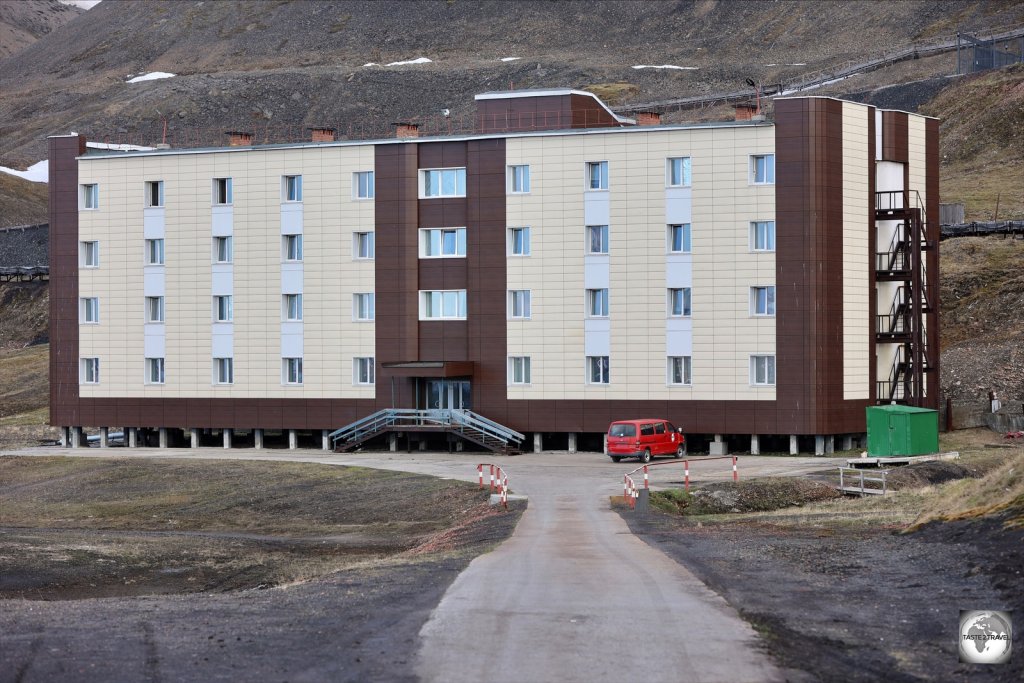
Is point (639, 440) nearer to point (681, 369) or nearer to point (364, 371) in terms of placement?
point (681, 369)

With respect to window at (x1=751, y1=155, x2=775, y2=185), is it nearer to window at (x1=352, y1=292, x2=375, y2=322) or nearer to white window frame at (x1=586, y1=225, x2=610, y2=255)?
white window frame at (x1=586, y1=225, x2=610, y2=255)

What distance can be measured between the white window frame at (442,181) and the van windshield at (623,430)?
629 inches

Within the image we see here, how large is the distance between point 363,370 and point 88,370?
1609 cm

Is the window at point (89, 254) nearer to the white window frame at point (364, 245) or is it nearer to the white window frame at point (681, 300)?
the white window frame at point (364, 245)

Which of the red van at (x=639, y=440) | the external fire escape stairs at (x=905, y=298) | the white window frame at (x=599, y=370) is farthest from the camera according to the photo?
the white window frame at (x=599, y=370)

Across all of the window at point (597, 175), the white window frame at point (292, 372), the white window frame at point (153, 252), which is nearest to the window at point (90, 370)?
the white window frame at point (153, 252)

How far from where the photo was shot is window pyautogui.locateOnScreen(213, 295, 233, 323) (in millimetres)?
75250

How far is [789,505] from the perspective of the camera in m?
46.9

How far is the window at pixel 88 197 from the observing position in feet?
255

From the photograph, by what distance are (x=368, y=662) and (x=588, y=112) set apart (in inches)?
2214

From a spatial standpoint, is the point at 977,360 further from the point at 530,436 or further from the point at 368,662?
the point at 368,662

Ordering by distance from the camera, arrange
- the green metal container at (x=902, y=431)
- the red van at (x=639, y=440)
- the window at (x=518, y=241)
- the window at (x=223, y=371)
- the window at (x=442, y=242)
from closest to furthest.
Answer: the green metal container at (x=902, y=431) < the red van at (x=639, y=440) < the window at (x=518, y=241) < the window at (x=442, y=242) < the window at (x=223, y=371)

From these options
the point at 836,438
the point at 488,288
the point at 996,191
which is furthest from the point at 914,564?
the point at 996,191

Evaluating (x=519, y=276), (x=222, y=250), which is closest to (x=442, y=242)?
(x=519, y=276)
